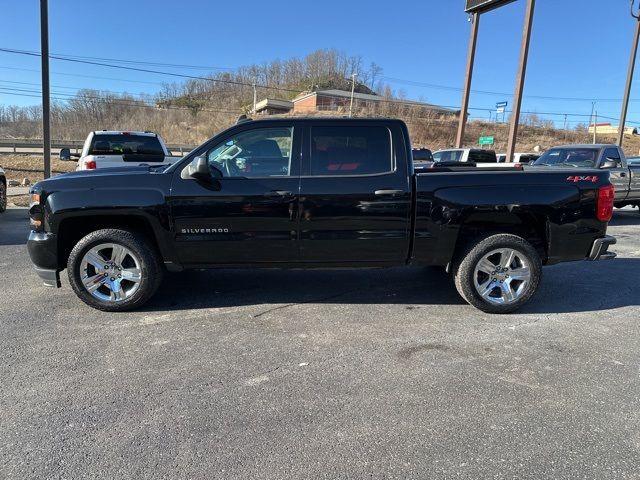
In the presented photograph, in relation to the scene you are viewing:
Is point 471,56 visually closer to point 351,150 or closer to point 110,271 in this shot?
point 351,150

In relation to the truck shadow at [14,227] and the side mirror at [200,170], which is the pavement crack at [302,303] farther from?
the truck shadow at [14,227]

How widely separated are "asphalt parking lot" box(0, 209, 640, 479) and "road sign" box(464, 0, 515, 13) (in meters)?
16.9

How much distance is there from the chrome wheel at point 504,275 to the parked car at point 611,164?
7.64 meters

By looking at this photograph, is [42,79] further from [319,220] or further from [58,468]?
[58,468]

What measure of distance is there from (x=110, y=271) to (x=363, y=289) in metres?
2.71

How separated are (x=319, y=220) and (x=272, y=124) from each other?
104 cm

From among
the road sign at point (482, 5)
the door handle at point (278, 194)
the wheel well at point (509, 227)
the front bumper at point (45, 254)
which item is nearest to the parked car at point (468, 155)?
the road sign at point (482, 5)

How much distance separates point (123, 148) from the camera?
31.5 feet

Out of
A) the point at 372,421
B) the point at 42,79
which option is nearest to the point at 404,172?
the point at 372,421

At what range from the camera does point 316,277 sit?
5879 millimetres

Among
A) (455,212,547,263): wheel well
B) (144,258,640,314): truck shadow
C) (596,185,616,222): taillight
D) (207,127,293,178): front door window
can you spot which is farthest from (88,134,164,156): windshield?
(596,185,616,222): taillight

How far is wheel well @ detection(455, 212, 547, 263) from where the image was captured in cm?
464

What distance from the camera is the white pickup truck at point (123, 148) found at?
9.10 m

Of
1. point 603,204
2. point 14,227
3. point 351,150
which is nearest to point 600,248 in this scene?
point 603,204
